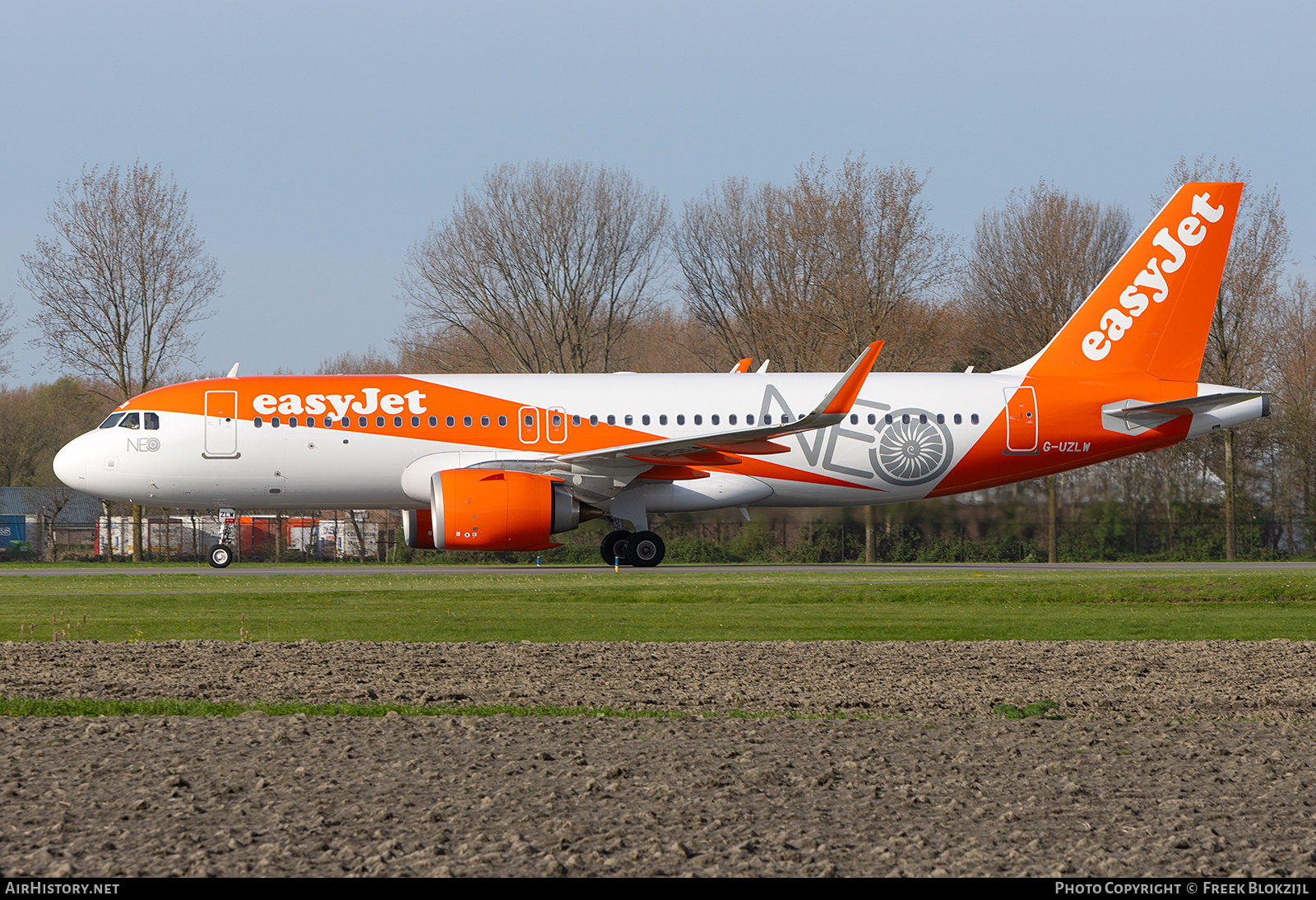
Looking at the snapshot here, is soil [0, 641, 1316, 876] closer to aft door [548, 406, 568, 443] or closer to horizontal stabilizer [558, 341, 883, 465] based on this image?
horizontal stabilizer [558, 341, 883, 465]

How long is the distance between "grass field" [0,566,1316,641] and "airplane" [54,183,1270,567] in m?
3.42

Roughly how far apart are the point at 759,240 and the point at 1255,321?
1575 cm

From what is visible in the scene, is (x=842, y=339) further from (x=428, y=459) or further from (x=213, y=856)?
(x=213, y=856)

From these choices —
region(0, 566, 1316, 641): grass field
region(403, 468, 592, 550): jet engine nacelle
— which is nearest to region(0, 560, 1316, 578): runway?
region(403, 468, 592, 550): jet engine nacelle

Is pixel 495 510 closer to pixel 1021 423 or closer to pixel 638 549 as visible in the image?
pixel 638 549

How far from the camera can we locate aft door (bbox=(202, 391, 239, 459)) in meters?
23.4

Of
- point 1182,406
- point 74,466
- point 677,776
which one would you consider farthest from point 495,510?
point 677,776

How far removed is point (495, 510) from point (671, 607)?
711 cm

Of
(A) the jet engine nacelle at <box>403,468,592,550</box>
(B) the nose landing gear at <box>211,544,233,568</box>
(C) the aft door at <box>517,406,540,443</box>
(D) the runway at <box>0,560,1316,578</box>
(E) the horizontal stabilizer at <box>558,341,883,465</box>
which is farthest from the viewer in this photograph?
(B) the nose landing gear at <box>211,544,233,568</box>

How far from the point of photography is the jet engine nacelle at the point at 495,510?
2142 cm

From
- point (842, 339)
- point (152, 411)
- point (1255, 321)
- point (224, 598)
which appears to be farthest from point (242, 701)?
point (1255, 321)

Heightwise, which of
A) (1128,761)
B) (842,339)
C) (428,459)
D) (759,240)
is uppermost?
(759,240)

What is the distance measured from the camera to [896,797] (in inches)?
209
